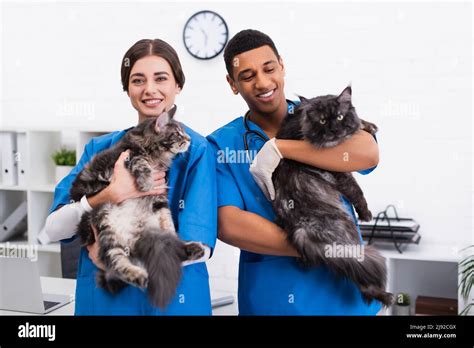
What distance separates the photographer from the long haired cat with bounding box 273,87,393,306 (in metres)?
1.11

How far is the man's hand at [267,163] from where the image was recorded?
1125 millimetres

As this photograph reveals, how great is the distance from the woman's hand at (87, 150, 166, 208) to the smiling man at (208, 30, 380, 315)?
20 centimetres

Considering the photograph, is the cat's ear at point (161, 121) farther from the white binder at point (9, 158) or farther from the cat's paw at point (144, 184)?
the white binder at point (9, 158)

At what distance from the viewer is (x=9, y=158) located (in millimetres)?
2754

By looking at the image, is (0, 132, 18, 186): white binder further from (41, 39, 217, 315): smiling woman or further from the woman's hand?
the woman's hand

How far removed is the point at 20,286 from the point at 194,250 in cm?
75

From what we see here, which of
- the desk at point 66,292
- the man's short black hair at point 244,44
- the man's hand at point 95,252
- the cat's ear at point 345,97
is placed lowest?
the desk at point 66,292

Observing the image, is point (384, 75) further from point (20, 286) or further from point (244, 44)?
point (20, 286)

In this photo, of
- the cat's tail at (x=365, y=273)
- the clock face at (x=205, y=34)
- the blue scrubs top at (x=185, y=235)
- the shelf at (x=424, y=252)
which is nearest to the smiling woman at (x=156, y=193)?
the blue scrubs top at (x=185, y=235)

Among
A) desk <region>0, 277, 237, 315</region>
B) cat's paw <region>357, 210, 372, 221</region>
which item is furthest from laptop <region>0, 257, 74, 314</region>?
cat's paw <region>357, 210, 372, 221</region>

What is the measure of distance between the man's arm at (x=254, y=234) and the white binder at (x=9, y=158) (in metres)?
2.08

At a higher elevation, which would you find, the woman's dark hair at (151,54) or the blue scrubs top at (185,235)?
the woman's dark hair at (151,54)
